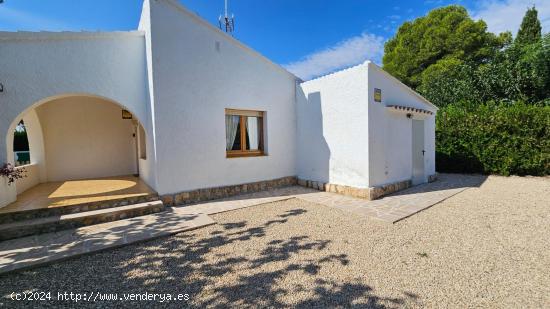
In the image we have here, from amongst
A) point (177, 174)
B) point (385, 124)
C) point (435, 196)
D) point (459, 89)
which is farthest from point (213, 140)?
point (459, 89)

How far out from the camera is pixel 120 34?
6.25 m

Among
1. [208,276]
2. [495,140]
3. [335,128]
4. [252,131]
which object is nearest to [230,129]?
[252,131]

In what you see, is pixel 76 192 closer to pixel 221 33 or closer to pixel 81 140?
pixel 81 140

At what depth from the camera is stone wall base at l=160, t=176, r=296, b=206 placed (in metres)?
6.38

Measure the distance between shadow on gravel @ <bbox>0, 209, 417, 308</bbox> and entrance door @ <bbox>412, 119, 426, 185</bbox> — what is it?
248 inches

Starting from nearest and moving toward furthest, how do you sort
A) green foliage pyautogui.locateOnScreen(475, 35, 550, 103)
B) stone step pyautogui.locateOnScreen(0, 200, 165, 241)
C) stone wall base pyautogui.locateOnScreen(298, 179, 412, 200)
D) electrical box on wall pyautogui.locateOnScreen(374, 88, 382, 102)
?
stone step pyautogui.locateOnScreen(0, 200, 165, 241) → stone wall base pyautogui.locateOnScreen(298, 179, 412, 200) → electrical box on wall pyautogui.locateOnScreen(374, 88, 382, 102) → green foliage pyautogui.locateOnScreen(475, 35, 550, 103)

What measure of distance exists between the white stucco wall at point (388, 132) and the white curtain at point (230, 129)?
415 centimetres

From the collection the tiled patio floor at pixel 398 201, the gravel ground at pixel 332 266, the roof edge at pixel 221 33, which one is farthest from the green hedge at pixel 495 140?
the roof edge at pixel 221 33

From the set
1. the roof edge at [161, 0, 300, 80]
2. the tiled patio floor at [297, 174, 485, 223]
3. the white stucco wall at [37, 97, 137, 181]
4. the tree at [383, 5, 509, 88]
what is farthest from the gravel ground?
the tree at [383, 5, 509, 88]

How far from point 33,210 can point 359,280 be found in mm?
6325

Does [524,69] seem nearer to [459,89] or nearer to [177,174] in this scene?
[459,89]

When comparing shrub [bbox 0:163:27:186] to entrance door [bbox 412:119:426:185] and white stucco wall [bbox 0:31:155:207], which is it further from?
entrance door [bbox 412:119:426:185]

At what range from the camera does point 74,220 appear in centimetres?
488

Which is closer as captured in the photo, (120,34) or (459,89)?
(120,34)
